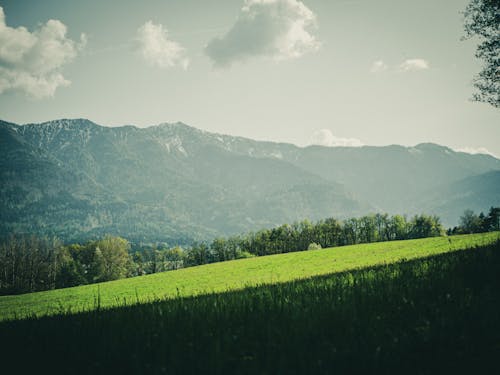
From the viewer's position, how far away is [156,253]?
159m

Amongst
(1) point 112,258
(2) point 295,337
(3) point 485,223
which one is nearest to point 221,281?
(2) point 295,337

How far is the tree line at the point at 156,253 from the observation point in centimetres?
9700

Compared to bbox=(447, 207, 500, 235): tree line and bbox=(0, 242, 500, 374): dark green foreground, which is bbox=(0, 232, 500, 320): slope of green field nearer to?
bbox=(0, 242, 500, 374): dark green foreground

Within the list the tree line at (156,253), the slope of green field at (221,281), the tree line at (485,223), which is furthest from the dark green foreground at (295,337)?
the tree line at (485,223)

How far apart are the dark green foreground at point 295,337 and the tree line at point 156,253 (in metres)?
99.4

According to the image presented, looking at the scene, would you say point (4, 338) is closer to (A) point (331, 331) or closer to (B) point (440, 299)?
(A) point (331, 331)

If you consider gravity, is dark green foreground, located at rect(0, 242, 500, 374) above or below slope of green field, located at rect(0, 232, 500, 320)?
above

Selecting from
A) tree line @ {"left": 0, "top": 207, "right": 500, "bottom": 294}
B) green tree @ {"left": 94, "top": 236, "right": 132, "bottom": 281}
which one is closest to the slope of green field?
tree line @ {"left": 0, "top": 207, "right": 500, "bottom": 294}

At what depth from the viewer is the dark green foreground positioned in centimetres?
270

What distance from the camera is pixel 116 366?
296cm

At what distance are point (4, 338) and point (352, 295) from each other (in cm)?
532

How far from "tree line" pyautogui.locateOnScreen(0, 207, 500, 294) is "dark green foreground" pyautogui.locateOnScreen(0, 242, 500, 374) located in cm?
9939

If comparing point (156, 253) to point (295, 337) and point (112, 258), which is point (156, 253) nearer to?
point (112, 258)

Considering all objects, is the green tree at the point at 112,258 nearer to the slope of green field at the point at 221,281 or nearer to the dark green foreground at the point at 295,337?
the slope of green field at the point at 221,281
